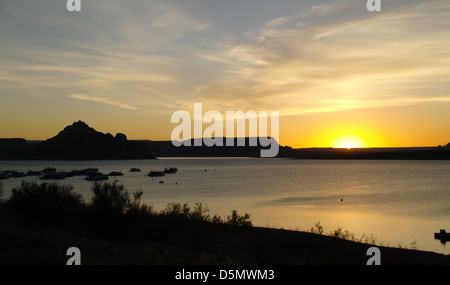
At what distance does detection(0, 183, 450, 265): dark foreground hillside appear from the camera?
52.1 ft

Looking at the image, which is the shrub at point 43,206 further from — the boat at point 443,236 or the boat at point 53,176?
the boat at point 53,176

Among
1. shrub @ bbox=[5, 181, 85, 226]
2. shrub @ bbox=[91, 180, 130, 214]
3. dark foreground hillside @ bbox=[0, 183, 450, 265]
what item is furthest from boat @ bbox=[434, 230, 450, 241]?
shrub @ bbox=[5, 181, 85, 226]

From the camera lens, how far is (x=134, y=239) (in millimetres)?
20453

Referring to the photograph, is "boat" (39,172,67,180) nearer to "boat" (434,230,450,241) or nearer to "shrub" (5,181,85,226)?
"shrub" (5,181,85,226)

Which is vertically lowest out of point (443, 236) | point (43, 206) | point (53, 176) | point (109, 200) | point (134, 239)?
point (443, 236)

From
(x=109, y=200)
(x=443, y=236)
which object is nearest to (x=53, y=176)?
(x=109, y=200)

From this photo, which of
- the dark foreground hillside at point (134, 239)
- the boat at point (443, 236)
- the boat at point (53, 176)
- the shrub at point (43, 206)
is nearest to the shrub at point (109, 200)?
the dark foreground hillside at point (134, 239)

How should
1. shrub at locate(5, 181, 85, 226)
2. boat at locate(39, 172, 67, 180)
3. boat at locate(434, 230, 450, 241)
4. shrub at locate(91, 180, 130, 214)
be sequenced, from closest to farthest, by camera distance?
shrub at locate(5, 181, 85, 226)
shrub at locate(91, 180, 130, 214)
boat at locate(434, 230, 450, 241)
boat at locate(39, 172, 67, 180)

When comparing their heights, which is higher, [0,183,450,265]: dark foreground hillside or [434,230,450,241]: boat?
[0,183,450,265]: dark foreground hillside

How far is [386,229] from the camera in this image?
40.7 meters

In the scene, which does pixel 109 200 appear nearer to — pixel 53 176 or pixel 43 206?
pixel 43 206

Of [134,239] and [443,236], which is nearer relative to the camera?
[134,239]
